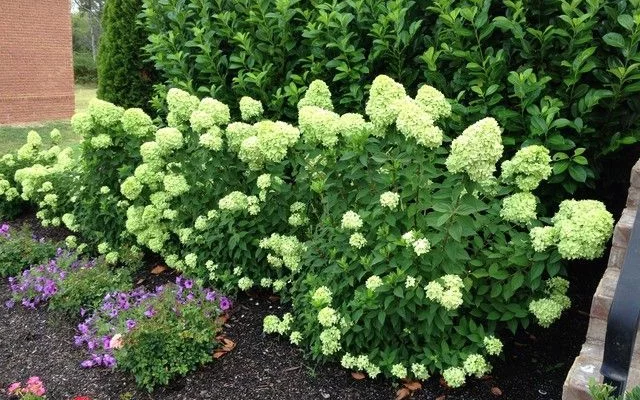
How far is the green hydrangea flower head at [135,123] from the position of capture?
4137 mm

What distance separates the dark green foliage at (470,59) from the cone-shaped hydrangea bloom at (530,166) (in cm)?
47

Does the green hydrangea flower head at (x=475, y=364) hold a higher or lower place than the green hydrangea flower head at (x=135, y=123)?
lower

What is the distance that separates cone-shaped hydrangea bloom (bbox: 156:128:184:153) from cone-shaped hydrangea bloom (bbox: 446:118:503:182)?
1.89 m

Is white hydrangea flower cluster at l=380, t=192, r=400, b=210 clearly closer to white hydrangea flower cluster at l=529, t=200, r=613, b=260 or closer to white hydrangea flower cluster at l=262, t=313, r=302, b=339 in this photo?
white hydrangea flower cluster at l=529, t=200, r=613, b=260

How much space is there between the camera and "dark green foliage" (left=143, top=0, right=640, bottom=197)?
3080mm

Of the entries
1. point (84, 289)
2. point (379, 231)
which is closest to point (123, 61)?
point (84, 289)

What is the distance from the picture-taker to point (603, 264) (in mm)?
3996

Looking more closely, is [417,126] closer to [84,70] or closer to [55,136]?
[55,136]

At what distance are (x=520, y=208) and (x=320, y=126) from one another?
1029mm

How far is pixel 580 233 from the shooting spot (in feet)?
8.09

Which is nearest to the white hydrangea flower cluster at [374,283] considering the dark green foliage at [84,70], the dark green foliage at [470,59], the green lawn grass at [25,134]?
the dark green foliage at [470,59]

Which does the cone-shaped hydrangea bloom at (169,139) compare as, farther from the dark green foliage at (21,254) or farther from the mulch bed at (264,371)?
the dark green foliage at (21,254)

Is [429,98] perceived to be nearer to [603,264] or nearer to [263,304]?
[263,304]

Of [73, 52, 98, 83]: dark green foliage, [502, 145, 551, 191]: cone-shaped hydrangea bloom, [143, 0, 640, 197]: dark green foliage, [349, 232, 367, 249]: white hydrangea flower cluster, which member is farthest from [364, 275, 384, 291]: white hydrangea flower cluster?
[73, 52, 98, 83]: dark green foliage
